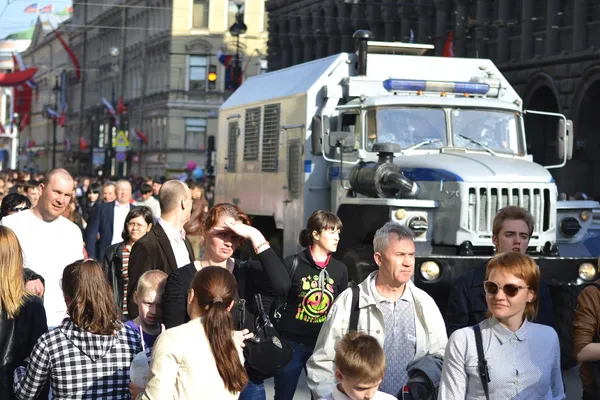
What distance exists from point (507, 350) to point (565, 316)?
8161mm

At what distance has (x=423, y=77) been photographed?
17.3 metres

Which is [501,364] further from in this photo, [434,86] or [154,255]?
Answer: [434,86]

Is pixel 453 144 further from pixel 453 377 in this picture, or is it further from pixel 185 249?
pixel 453 377

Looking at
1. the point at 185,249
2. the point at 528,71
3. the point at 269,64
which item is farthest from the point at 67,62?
the point at 185,249

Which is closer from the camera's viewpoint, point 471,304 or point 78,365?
point 78,365

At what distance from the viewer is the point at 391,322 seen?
289 inches

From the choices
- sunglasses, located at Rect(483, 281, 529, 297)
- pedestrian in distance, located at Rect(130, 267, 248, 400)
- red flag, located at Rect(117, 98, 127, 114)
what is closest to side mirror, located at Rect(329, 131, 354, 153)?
sunglasses, located at Rect(483, 281, 529, 297)

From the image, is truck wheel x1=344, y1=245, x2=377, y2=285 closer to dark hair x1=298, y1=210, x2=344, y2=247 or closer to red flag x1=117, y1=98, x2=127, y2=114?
dark hair x1=298, y1=210, x2=344, y2=247

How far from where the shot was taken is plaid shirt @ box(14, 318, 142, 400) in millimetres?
6816

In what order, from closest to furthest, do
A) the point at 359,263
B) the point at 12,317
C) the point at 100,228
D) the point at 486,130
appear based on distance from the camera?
the point at 12,317, the point at 359,263, the point at 100,228, the point at 486,130

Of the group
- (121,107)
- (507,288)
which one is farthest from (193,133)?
(507,288)

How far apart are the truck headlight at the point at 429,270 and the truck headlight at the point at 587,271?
158 centimetres

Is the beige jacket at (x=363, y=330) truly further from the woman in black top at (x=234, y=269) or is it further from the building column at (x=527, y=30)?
the building column at (x=527, y=30)

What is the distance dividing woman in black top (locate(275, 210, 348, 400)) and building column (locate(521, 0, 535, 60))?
107 feet
